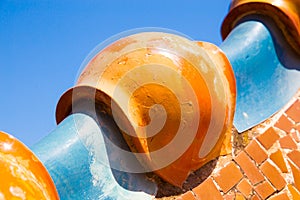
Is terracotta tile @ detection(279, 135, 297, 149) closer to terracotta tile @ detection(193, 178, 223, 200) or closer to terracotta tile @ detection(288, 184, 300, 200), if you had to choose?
terracotta tile @ detection(288, 184, 300, 200)

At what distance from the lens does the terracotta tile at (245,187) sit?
2230 mm

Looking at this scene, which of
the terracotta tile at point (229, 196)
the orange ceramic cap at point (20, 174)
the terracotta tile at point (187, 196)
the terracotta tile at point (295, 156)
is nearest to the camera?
the orange ceramic cap at point (20, 174)

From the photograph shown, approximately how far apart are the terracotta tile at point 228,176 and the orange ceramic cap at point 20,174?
83 centimetres

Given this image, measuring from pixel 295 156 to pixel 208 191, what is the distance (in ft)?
1.69

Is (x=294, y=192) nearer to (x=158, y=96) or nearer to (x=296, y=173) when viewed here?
(x=296, y=173)

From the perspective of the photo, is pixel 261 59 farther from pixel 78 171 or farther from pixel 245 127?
pixel 78 171

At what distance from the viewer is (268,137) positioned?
2.41 metres

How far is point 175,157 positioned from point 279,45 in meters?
0.96

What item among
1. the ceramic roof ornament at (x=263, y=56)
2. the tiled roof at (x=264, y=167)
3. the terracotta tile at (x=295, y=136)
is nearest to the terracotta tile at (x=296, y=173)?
the tiled roof at (x=264, y=167)

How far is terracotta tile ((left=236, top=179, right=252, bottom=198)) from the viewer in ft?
7.32

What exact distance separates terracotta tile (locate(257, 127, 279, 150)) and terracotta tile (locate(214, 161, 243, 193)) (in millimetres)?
208

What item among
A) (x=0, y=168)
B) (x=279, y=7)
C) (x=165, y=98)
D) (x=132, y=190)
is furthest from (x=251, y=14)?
(x=0, y=168)

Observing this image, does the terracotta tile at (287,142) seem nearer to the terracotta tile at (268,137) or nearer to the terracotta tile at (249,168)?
the terracotta tile at (268,137)

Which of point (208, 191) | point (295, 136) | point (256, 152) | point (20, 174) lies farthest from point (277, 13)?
point (20, 174)
